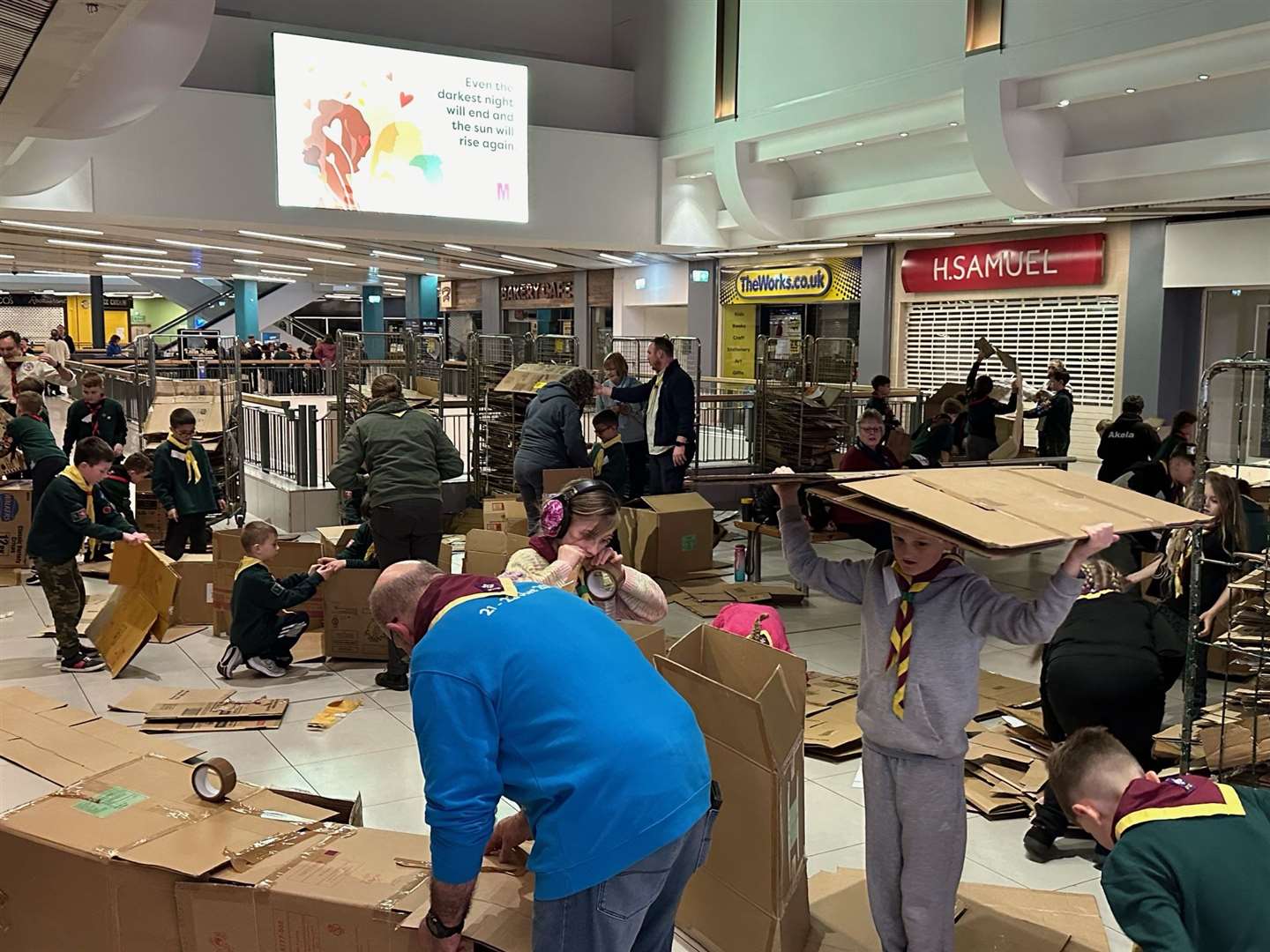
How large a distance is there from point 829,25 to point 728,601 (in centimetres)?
712

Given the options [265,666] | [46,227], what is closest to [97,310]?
[46,227]

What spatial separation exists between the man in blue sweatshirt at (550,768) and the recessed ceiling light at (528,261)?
1685cm

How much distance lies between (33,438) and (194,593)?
198 centimetres

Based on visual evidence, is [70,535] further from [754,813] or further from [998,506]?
[998,506]

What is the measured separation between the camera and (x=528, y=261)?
19.5 meters

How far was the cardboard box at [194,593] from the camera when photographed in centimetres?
684

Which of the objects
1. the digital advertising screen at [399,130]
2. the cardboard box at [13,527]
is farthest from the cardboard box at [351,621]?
the digital advertising screen at [399,130]

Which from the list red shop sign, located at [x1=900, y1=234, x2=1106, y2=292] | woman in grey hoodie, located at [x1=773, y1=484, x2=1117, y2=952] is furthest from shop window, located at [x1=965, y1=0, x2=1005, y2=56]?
woman in grey hoodie, located at [x1=773, y1=484, x2=1117, y2=952]

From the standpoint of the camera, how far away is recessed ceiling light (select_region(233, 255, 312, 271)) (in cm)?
2283

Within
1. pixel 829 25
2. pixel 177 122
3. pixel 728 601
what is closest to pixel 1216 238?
pixel 829 25

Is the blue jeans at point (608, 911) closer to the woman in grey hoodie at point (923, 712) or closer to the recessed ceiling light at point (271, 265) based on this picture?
the woman in grey hoodie at point (923, 712)

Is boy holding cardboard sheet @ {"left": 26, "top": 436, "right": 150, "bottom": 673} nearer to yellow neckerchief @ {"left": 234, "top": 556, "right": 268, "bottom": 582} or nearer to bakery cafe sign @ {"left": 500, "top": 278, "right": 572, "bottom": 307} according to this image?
yellow neckerchief @ {"left": 234, "top": 556, "right": 268, "bottom": 582}

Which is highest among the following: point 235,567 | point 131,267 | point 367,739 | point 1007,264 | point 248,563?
point 131,267

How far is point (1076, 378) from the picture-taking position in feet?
43.3
